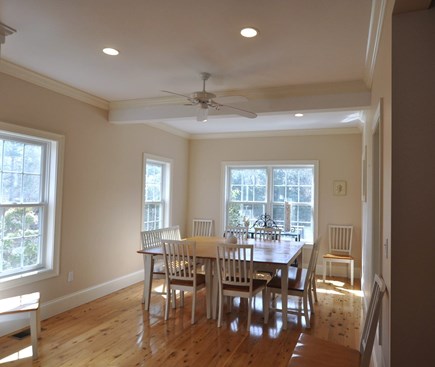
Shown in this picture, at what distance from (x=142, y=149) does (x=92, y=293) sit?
7.78 ft

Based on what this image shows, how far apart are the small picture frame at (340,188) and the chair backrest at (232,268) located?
3166 millimetres

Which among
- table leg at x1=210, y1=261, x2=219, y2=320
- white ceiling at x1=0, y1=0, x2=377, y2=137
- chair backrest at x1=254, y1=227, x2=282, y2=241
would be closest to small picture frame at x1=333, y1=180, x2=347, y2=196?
chair backrest at x1=254, y1=227, x2=282, y2=241

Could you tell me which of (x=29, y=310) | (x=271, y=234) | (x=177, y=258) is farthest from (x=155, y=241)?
(x=271, y=234)

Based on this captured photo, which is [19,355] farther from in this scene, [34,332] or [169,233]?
[169,233]

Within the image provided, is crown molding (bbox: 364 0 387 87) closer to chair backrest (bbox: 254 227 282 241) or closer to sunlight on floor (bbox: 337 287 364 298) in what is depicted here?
chair backrest (bbox: 254 227 282 241)

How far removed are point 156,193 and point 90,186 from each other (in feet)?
5.94

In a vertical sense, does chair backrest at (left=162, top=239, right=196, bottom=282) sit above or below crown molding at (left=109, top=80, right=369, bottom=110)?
below

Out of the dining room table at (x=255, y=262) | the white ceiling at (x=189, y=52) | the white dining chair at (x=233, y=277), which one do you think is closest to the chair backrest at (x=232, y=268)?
the white dining chair at (x=233, y=277)

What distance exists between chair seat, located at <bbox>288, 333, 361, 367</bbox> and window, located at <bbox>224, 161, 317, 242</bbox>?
416 centimetres

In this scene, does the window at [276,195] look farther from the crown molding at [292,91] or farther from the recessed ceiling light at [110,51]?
the recessed ceiling light at [110,51]

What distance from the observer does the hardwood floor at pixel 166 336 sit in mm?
2947

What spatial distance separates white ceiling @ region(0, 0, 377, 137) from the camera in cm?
234

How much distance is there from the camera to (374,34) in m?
2.54
